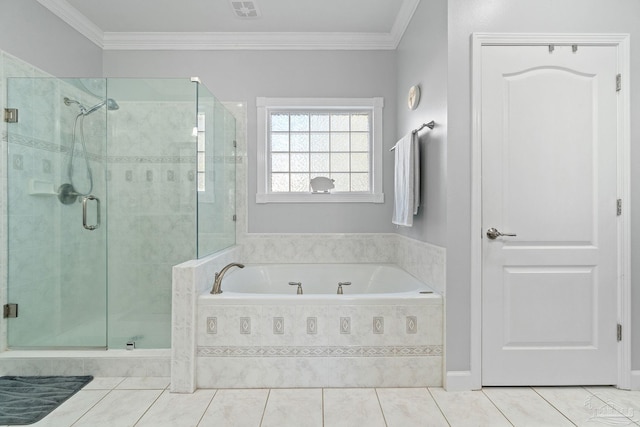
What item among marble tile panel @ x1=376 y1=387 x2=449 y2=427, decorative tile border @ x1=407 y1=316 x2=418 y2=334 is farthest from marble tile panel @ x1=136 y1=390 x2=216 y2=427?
decorative tile border @ x1=407 y1=316 x2=418 y2=334

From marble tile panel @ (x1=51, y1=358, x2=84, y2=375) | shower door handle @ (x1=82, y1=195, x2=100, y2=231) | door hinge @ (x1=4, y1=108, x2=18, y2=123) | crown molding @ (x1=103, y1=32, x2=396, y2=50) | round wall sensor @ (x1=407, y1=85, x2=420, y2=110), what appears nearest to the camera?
marble tile panel @ (x1=51, y1=358, x2=84, y2=375)

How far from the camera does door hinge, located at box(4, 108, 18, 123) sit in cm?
238

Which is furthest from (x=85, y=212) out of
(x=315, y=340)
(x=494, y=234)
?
(x=494, y=234)

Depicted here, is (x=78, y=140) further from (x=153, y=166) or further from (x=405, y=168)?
(x=405, y=168)

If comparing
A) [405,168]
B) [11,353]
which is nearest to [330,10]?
[405,168]

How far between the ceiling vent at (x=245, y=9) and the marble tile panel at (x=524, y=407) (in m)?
2.95

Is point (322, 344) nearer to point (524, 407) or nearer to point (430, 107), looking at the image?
point (524, 407)

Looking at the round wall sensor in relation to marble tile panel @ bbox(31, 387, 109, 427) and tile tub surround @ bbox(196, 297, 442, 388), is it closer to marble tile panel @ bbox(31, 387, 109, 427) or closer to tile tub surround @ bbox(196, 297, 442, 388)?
tile tub surround @ bbox(196, 297, 442, 388)

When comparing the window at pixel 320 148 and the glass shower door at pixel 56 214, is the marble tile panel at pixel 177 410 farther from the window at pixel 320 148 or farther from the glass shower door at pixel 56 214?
the window at pixel 320 148

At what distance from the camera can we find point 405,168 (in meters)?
Result: 2.63

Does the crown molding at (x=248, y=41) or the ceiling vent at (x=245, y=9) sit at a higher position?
the ceiling vent at (x=245, y=9)

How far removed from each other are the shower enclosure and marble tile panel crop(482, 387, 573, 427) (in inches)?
74.4

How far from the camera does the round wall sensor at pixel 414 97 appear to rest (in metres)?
2.65

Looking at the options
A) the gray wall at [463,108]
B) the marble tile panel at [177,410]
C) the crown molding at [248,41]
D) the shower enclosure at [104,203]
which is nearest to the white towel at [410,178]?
the gray wall at [463,108]
